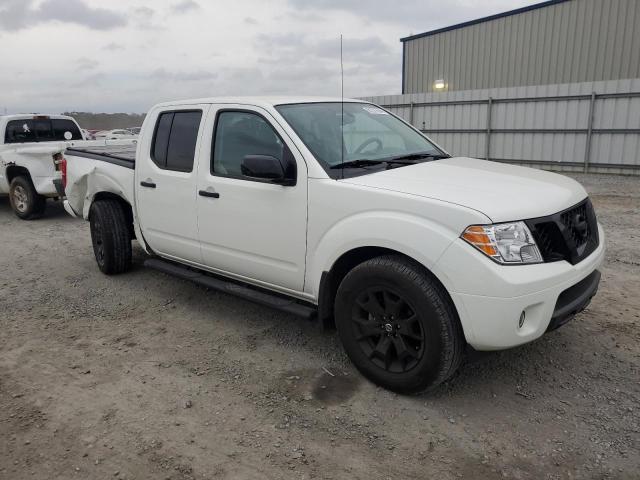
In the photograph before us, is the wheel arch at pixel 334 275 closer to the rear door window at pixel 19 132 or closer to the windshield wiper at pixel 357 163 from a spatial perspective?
the windshield wiper at pixel 357 163

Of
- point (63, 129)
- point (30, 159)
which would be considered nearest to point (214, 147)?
point (30, 159)

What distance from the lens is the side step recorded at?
3.65 metres

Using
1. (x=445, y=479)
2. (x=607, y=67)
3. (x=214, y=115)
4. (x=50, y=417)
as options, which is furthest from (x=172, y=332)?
(x=607, y=67)

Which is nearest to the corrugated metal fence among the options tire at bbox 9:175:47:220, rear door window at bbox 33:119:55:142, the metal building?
the metal building

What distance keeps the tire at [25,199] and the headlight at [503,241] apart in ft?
28.4

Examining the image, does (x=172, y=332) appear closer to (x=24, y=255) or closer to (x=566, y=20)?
(x=24, y=255)

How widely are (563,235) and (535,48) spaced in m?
17.6

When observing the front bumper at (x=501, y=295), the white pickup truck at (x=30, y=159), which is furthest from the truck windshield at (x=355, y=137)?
the white pickup truck at (x=30, y=159)

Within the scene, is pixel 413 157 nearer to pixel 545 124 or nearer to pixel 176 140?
pixel 176 140

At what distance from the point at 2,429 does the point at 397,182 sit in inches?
106

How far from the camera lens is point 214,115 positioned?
4.16 meters

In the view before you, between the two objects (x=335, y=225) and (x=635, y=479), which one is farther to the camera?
(x=335, y=225)

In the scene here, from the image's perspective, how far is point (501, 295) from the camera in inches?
106

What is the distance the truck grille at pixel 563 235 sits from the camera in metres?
2.88
